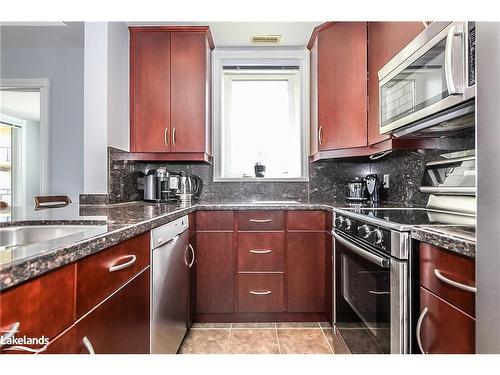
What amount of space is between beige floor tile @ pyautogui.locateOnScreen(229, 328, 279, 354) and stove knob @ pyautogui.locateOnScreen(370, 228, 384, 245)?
1.03 metres

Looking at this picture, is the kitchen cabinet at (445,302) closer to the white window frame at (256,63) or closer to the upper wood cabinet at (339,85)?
the upper wood cabinet at (339,85)

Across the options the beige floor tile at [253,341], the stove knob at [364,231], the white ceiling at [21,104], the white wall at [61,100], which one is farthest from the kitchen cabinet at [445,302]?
the white ceiling at [21,104]

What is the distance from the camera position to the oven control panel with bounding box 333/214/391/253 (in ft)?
3.94

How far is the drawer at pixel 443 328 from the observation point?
80 centimetres

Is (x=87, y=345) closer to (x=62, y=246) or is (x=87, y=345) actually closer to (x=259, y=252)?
(x=62, y=246)

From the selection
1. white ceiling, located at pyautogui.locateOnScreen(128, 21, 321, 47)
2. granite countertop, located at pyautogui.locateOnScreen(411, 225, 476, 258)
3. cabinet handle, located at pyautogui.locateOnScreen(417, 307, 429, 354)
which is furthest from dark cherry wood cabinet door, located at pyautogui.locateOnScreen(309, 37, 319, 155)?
cabinet handle, located at pyautogui.locateOnScreen(417, 307, 429, 354)

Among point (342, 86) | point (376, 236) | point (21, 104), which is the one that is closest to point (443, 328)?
point (376, 236)

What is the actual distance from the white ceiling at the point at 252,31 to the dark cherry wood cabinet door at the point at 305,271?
5.45 ft

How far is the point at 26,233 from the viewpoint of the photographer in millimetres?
1173

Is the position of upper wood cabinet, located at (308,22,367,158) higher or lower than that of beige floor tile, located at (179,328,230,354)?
higher

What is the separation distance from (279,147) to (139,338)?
2.19 m

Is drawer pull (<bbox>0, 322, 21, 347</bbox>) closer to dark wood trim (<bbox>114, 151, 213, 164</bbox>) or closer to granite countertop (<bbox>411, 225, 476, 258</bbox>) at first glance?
granite countertop (<bbox>411, 225, 476, 258</bbox>)

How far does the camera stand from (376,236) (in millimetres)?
1282
